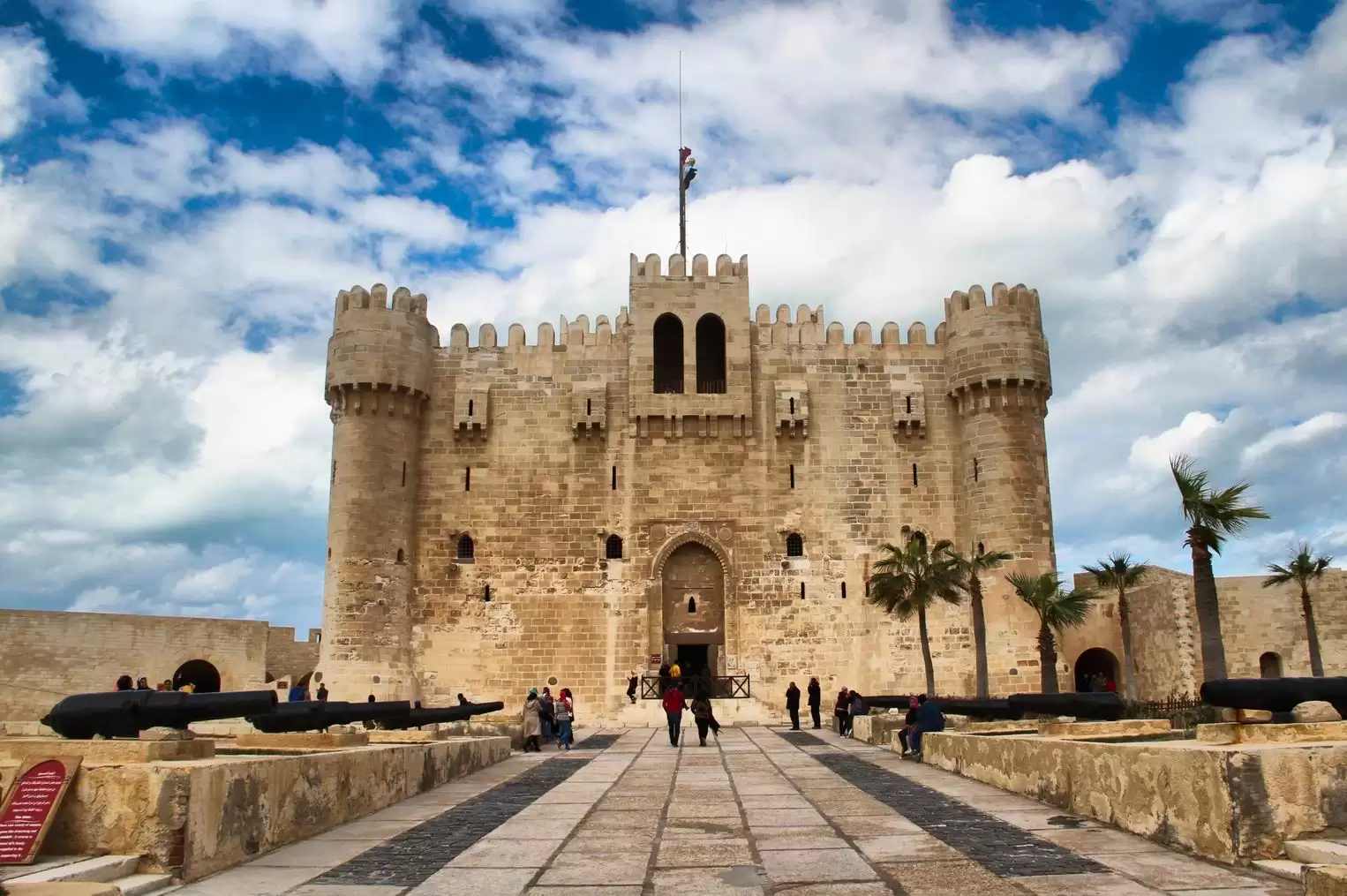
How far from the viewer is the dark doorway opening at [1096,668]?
28.4 m

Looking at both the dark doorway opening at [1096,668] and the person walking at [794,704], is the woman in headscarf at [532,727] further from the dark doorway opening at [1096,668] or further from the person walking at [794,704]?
the dark doorway opening at [1096,668]

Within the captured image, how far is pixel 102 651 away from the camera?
27109 mm

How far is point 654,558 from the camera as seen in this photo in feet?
87.4

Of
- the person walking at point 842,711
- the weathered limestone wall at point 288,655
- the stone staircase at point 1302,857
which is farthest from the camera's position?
the weathered limestone wall at point 288,655

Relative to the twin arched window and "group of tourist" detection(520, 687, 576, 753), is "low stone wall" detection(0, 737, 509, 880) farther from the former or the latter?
the twin arched window

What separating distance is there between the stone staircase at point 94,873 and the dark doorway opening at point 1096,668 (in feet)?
87.4

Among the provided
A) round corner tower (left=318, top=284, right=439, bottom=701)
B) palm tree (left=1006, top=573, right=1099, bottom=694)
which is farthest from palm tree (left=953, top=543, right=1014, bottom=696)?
round corner tower (left=318, top=284, right=439, bottom=701)

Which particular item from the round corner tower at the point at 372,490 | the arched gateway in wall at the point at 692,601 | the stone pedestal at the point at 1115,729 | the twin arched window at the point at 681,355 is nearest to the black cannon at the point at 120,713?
the stone pedestal at the point at 1115,729

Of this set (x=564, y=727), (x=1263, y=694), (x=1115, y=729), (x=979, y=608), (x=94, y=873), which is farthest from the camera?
(x=979, y=608)

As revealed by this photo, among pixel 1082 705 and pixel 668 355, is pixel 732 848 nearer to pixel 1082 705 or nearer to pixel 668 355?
pixel 1082 705

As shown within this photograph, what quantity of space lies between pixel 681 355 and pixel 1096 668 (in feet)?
48.7

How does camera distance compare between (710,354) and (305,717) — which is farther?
(710,354)

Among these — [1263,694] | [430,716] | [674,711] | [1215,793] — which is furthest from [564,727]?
[1215,793]

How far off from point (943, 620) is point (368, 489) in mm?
14489
